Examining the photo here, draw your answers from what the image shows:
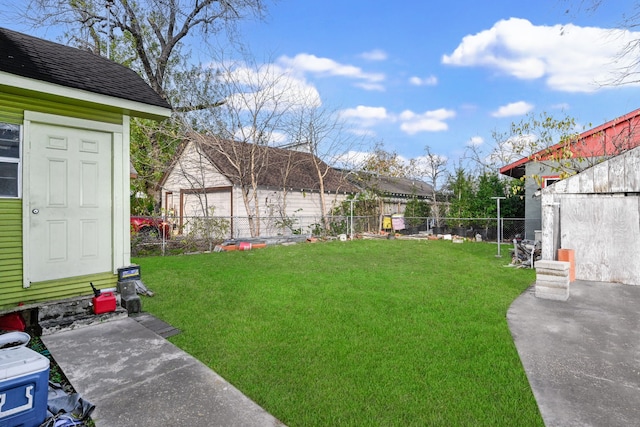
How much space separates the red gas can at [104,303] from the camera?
4.28 m

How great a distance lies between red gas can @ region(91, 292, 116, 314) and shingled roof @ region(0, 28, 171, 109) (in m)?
2.60

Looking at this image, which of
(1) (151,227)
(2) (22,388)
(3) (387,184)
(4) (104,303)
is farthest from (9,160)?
(3) (387,184)

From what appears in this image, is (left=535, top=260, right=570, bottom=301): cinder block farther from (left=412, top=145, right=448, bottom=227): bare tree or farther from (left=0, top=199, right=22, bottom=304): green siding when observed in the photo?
(left=412, top=145, right=448, bottom=227): bare tree

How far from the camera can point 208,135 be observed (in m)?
14.6

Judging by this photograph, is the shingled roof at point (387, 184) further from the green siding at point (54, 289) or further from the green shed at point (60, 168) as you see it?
the green siding at point (54, 289)

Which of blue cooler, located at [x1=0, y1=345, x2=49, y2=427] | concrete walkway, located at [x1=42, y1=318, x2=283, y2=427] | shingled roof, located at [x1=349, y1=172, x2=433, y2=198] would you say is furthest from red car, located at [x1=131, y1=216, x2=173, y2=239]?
blue cooler, located at [x1=0, y1=345, x2=49, y2=427]

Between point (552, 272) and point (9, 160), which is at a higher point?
point (9, 160)

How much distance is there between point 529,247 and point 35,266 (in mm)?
9862

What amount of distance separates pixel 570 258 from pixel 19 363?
849cm

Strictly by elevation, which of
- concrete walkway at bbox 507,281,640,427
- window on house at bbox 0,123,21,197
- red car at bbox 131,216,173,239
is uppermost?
window on house at bbox 0,123,21,197

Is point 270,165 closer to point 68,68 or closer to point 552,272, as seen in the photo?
point 68,68

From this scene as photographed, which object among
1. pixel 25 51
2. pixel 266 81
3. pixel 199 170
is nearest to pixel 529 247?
pixel 25 51

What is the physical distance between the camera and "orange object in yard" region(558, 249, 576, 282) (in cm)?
690

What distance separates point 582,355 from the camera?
3.42m
